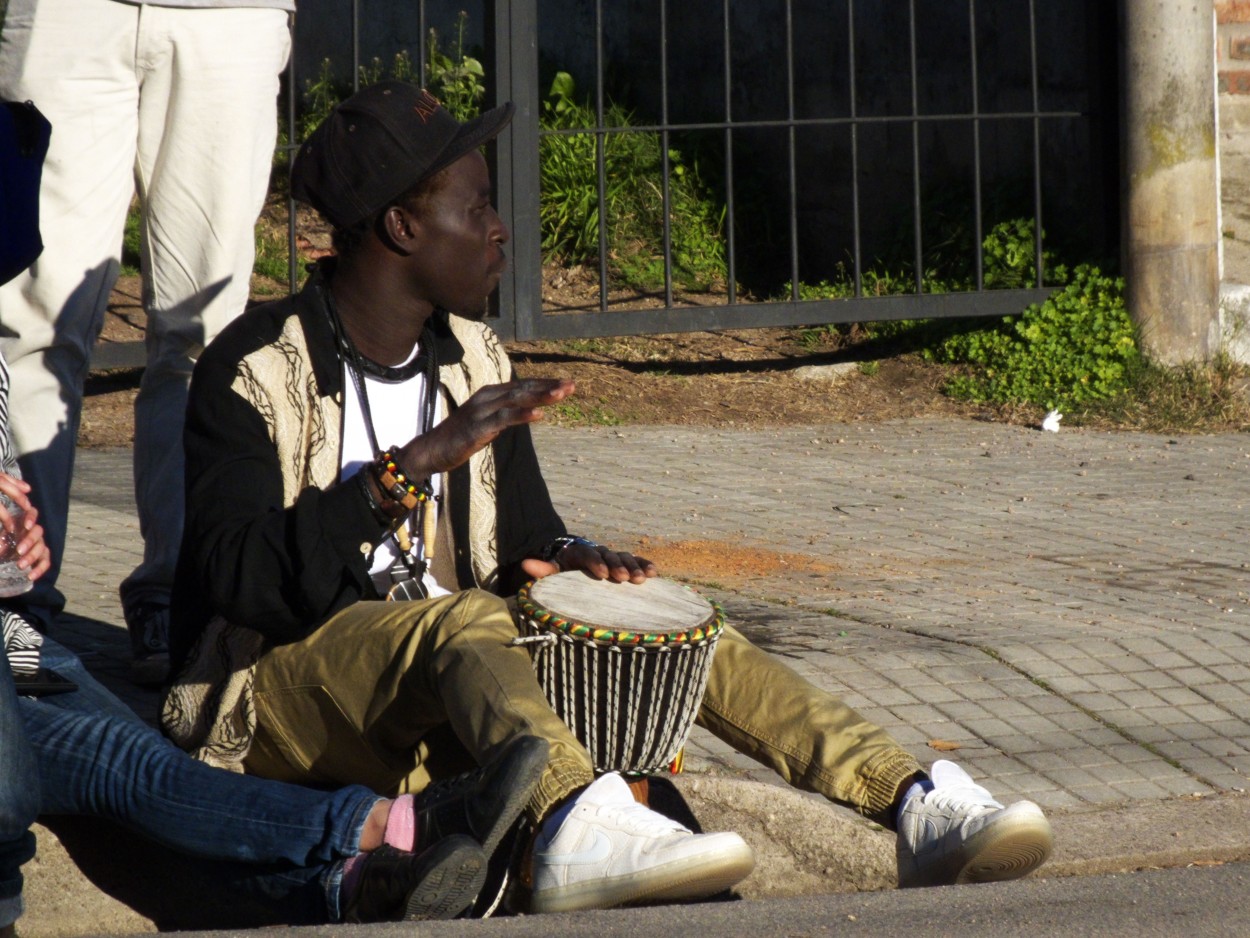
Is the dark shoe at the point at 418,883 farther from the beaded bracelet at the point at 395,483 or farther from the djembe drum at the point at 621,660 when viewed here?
the beaded bracelet at the point at 395,483

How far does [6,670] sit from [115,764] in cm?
36

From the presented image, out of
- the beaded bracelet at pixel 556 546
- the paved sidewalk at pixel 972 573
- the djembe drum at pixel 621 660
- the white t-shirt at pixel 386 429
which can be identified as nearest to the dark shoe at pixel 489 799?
the djembe drum at pixel 621 660

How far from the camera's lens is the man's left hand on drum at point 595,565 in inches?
135

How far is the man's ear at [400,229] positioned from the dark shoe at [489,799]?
1136mm

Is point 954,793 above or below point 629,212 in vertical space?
below

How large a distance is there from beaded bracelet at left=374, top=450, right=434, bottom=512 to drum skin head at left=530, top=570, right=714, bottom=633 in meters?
0.27

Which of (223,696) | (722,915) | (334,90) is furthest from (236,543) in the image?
(334,90)

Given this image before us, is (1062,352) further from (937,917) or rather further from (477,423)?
(937,917)

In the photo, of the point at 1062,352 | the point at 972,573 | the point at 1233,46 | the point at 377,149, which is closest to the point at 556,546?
the point at 377,149

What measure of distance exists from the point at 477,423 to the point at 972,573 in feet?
9.69

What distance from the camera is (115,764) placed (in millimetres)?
3131

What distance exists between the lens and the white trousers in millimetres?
4207

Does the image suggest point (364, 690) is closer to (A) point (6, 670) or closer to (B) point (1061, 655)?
(A) point (6, 670)

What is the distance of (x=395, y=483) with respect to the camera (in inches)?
127
